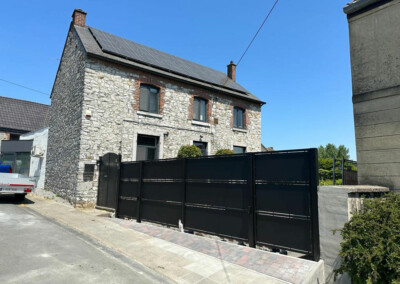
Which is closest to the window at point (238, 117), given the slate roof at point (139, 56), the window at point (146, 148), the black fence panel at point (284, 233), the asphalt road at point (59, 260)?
the slate roof at point (139, 56)

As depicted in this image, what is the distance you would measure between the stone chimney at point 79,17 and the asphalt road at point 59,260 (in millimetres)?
12376

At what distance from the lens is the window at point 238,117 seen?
Result: 1841 centimetres

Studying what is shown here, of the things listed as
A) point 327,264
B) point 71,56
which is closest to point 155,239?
point 327,264

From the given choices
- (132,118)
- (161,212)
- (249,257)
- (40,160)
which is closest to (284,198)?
(249,257)

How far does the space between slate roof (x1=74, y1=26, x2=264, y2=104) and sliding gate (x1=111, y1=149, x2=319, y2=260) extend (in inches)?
293

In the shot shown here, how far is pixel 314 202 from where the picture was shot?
477 cm

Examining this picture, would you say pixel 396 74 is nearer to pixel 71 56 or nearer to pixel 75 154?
pixel 75 154

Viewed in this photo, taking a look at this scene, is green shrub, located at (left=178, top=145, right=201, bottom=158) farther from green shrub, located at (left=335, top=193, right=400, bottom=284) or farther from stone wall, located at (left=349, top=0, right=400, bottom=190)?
green shrub, located at (left=335, top=193, right=400, bottom=284)

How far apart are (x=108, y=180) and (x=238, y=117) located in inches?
425

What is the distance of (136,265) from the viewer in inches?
189

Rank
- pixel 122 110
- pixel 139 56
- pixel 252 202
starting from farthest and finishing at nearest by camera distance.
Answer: pixel 139 56, pixel 122 110, pixel 252 202

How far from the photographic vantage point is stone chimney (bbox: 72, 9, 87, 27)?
15.0m

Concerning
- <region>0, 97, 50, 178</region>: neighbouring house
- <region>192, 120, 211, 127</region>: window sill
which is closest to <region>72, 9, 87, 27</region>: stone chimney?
<region>192, 120, 211, 127</region>: window sill

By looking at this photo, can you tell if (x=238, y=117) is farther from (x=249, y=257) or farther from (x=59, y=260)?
(x=59, y=260)
